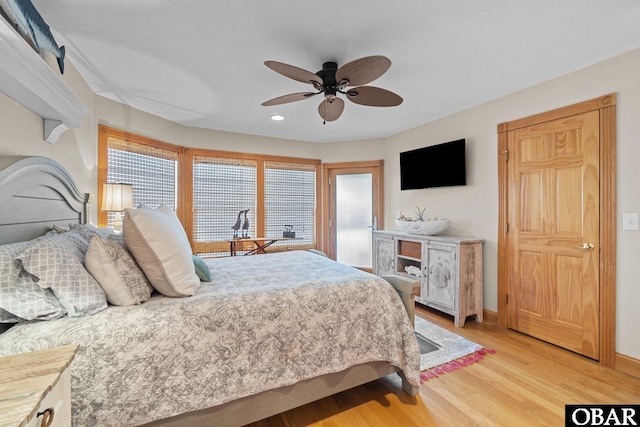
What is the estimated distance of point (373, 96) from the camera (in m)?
2.19

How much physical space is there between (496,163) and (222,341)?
10.4ft

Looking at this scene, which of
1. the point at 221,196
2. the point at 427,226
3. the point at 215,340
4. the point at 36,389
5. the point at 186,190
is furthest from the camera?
the point at 221,196

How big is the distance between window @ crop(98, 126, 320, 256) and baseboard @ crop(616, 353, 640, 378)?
362 centimetres

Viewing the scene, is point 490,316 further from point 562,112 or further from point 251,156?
point 251,156

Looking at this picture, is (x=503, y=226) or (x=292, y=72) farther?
(x=503, y=226)

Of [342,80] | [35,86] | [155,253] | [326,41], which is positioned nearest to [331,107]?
[342,80]

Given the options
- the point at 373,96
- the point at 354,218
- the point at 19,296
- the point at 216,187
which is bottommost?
the point at 19,296

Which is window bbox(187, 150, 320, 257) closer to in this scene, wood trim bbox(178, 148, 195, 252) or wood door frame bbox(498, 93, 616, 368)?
wood trim bbox(178, 148, 195, 252)

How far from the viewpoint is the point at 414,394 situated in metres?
1.86

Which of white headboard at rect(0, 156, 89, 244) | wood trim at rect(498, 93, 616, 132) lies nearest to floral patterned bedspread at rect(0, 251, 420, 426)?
white headboard at rect(0, 156, 89, 244)

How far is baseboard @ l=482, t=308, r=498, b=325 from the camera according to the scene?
300 centimetres

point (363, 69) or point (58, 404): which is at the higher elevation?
point (363, 69)

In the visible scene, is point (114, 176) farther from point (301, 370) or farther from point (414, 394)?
point (414, 394)

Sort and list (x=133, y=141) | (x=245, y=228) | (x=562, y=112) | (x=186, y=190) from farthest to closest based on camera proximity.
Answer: (x=245, y=228) < (x=186, y=190) < (x=133, y=141) < (x=562, y=112)
